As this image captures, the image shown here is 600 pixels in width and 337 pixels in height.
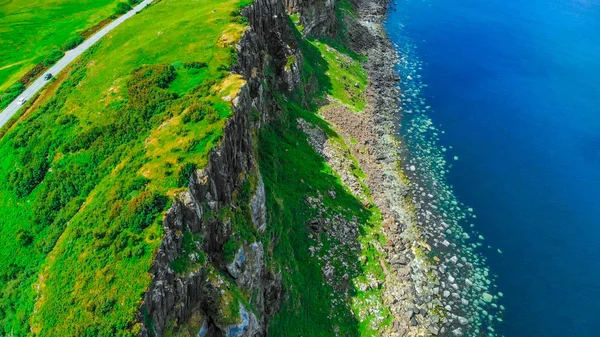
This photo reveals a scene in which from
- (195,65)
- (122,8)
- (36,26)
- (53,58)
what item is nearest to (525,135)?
(195,65)

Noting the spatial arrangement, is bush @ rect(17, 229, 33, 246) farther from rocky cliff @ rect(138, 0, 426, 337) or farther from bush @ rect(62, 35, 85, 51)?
bush @ rect(62, 35, 85, 51)

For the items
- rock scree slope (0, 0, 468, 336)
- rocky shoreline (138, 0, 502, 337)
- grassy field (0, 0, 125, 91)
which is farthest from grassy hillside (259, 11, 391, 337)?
grassy field (0, 0, 125, 91)

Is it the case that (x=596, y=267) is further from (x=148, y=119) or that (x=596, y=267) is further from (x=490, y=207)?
(x=148, y=119)

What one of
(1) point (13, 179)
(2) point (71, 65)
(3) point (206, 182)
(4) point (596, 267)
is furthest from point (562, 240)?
(2) point (71, 65)

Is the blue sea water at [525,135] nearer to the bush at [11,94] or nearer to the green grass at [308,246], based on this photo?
the green grass at [308,246]

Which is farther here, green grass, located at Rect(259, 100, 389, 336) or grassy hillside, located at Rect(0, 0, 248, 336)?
green grass, located at Rect(259, 100, 389, 336)

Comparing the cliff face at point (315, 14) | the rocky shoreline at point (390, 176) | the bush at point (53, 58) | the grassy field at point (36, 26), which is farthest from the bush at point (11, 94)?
the cliff face at point (315, 14)
